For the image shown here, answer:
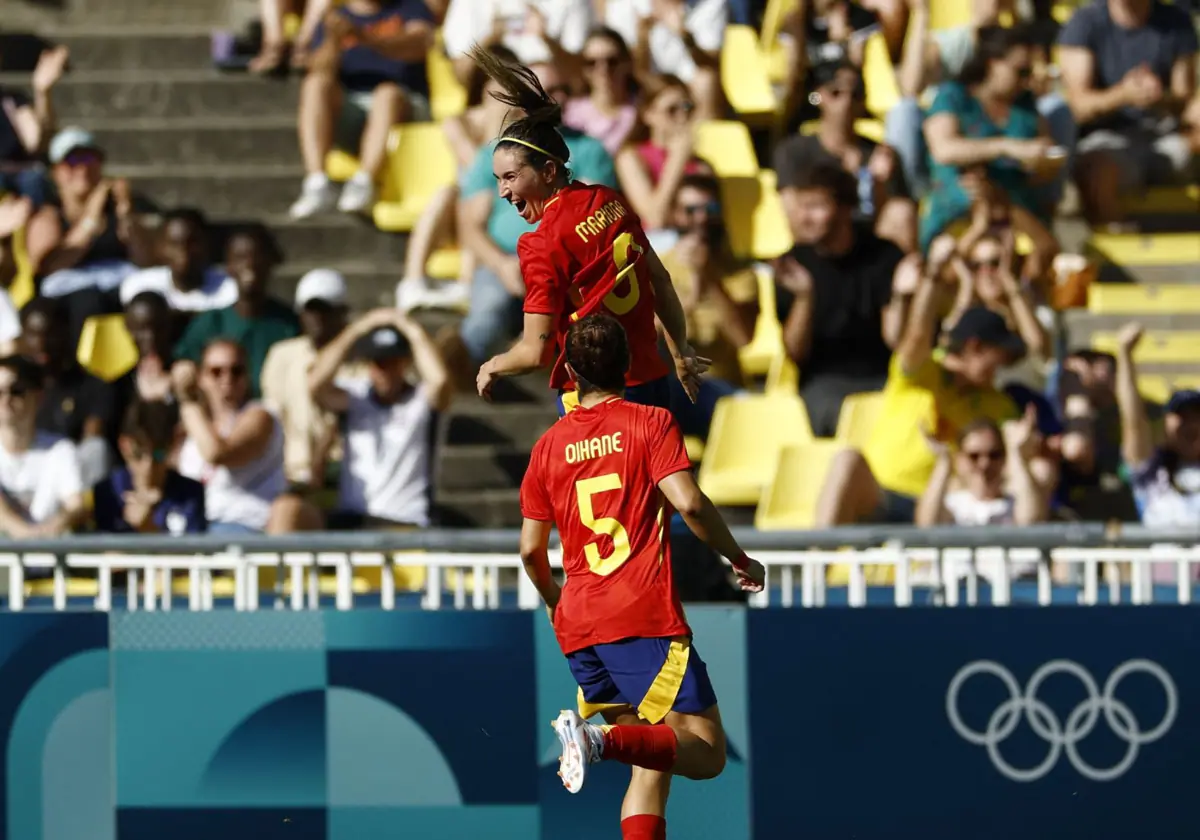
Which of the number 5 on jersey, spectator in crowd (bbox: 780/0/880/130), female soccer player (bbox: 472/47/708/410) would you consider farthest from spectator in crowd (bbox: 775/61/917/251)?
the number 5 on jersey

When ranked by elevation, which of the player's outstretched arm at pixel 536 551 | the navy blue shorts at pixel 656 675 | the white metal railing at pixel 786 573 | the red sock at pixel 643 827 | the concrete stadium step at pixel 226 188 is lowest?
the red sock at pixel 643 827

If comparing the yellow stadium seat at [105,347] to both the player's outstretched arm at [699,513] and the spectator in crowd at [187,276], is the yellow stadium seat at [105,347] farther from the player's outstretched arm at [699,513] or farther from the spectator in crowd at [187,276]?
the player's outstretched arm at [699,513]

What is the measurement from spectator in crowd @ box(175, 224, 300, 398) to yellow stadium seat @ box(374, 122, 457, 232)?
1.11 metres

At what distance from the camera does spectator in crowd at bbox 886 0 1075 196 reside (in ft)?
38.9

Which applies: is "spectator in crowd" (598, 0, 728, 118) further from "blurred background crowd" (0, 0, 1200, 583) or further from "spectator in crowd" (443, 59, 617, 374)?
"spectator in crowd" (443, 59, 617, 374)

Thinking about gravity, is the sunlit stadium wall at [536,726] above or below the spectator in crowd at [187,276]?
below

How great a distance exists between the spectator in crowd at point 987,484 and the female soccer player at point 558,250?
308cm

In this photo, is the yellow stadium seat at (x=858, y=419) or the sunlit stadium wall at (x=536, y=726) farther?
the yellow stadium seat at (x=858, y=419)

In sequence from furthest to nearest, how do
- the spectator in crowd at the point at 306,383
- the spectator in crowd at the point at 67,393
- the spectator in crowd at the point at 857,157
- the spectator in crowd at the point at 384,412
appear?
the spectator in crowd at the point at 857,157 → the spectator in crowd at the point at 306,383 → the spectator in crowd at the point at 67,393 → the spectator in crowd at the point at 384,412

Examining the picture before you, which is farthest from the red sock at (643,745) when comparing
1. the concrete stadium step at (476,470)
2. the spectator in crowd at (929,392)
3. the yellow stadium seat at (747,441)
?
the concrete stadium step at (476,470)

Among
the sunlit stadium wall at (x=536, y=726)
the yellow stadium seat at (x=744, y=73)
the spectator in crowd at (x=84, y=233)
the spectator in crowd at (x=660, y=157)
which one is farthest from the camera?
the yellow stadium seat at (x=744, y=73)

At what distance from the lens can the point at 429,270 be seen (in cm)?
1172

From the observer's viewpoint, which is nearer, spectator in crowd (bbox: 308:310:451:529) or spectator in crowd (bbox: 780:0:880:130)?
spectator in crowd (bbox: 308:310:451:529)

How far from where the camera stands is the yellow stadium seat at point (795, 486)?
→ 9.91m
